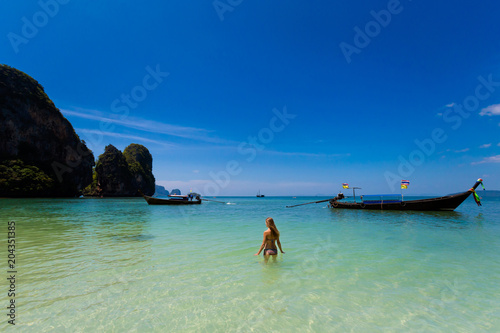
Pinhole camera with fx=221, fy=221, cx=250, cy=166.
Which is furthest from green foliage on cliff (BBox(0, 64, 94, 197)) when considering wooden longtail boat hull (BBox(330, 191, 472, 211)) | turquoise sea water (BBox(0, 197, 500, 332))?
wooden longtail boat hull (BBox(330, 191, 472, 211))

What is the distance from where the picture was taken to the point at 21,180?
7044cm

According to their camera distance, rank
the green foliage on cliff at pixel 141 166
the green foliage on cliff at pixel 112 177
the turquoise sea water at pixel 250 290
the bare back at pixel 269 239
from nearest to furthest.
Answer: the turquoise sea water at pixel 250 290 < the bare back at pixel 269 239 < the green foliage on cliff at pixel 112 177 < the green foliage on cliff at pixel 141 166

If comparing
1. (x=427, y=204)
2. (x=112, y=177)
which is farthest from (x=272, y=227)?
(x=112, y=177)

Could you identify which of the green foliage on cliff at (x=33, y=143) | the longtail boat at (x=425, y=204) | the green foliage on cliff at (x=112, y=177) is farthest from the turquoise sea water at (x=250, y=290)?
the green foliage on cliff at (x=112, y=177)

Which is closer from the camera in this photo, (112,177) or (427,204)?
(427,204)

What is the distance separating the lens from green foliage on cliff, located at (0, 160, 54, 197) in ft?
223

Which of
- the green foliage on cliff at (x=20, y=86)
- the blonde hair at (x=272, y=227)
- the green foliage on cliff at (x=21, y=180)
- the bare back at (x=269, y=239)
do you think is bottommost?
the bare back at (x=269, y=239)

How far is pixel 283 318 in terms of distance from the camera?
13.8ft

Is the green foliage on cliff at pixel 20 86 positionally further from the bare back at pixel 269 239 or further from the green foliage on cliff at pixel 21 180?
the bare back at pixel 269 239

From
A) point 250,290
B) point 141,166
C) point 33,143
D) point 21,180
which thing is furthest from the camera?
point 141,166

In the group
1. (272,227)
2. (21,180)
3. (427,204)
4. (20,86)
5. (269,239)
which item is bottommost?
(427,204)

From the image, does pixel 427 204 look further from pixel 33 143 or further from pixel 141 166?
pixel 141 166

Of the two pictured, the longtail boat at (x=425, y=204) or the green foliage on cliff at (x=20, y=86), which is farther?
the green foliage on cliff at (x=20, y=86)

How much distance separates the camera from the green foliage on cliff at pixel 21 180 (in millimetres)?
68000
